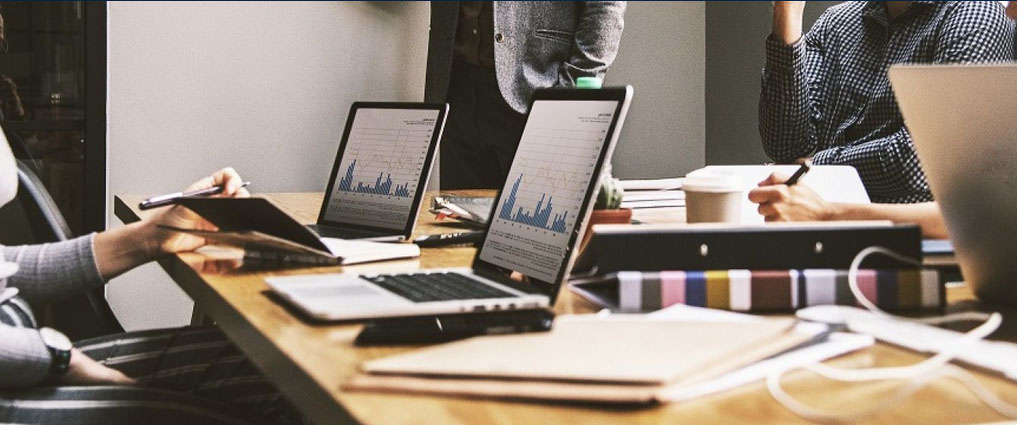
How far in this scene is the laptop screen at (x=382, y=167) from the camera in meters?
1.48

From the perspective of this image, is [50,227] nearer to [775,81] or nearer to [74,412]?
[74,412]

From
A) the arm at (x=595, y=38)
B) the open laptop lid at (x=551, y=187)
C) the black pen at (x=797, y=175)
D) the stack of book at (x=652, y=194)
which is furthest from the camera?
the arm at (x=595, y=38)

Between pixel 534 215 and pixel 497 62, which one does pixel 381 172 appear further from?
pixel 497 62

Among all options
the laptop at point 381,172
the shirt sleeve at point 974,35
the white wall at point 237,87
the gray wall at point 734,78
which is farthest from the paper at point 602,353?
the gray wall at point 734,78

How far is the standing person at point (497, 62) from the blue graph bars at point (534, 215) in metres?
1.71

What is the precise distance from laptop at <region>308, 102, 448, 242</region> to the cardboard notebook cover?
0.75 metres

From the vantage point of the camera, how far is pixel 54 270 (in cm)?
141

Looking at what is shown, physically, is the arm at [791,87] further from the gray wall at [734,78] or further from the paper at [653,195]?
the gray wall at [734,78]

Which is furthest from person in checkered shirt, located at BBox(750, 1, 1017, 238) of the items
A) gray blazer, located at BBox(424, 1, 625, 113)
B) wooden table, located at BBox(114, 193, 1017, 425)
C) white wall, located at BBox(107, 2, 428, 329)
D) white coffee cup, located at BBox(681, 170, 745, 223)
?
white wall, located at BBox(107, 2, 428, 329)

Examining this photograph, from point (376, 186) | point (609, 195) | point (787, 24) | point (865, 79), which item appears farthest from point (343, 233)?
point (865, 79)

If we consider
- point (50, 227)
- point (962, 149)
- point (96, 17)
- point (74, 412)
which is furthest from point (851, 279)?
point (96, 17)

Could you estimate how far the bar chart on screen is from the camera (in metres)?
1.49

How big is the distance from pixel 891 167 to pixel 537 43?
1.18m

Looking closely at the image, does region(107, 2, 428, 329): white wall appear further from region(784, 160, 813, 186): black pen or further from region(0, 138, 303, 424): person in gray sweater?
region(784, 160, 813, 186): black pen
